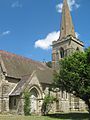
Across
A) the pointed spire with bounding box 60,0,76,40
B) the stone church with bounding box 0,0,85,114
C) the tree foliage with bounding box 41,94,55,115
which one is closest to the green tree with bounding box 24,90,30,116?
the stone church with bounding box 0,0,85,114

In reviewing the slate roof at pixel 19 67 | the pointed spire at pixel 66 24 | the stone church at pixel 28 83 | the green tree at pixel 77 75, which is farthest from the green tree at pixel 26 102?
the pointed spire at pixel 66 24

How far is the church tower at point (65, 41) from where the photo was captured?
5438cm

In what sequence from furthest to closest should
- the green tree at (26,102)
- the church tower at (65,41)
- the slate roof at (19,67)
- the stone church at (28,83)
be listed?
the church tower at (65,41) < the slate roof at (19,67) < the stone church at (28,83) < the green tree at (26,102)

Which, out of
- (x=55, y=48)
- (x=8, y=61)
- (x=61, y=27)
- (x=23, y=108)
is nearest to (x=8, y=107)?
(x=23, y=108)

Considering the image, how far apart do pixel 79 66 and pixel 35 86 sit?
8.47 metres

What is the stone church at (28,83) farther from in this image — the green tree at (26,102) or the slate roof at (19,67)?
the green tree at (26,102)

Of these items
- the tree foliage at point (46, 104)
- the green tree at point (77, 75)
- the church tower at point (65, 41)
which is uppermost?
the church tower at point (65, 41)

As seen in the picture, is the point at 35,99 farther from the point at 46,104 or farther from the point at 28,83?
the point at 28,83

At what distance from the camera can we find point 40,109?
126 feet

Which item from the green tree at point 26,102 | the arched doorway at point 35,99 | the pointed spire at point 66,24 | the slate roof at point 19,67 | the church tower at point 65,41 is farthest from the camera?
the pointed spire at point 66,24

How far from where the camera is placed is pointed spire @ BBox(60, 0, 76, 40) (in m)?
56.7

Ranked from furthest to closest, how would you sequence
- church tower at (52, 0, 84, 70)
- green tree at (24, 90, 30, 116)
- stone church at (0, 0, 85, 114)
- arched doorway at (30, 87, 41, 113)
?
church tower at (52, 0, 84, 70)
arched doorway at (30, 87, 41, 113)
stone church at (0, 0, 85, 114)
green tree at (24, 90, 30, 116)

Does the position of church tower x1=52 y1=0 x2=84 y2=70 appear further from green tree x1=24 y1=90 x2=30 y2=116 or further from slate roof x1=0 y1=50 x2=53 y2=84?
green tree x1=24 y1=90 x2=30 y2=116

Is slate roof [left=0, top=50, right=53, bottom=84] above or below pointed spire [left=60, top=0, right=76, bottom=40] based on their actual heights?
below
